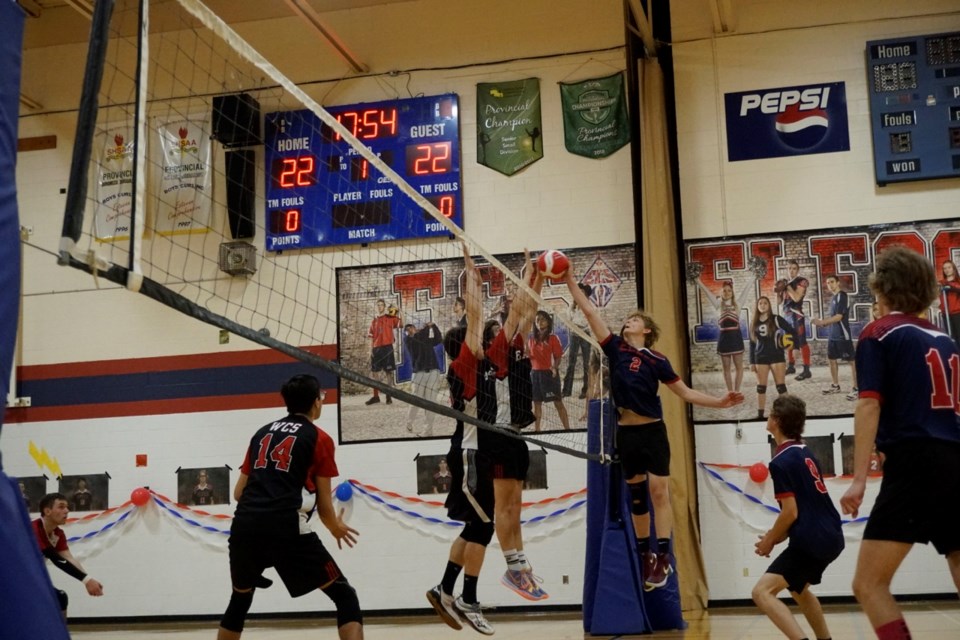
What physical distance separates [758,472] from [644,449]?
4074 millimetres

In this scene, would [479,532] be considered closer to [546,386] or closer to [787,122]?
[546,386]

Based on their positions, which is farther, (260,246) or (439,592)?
(260,246)

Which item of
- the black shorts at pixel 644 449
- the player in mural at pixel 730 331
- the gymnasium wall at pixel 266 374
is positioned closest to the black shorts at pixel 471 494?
the black shorts at pixel 644 449

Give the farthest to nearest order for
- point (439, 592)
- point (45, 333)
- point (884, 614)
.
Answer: point (45, 333), point (439, 592), point (884, 614)

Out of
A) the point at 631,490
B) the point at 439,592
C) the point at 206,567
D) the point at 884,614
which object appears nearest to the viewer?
the point at 884,614

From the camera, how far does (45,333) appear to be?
43.4ft

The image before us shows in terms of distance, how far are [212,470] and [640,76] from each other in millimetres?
7532

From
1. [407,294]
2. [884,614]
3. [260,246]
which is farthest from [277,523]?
[260,246]

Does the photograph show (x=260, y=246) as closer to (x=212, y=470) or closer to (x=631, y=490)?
(x=212, y=470)

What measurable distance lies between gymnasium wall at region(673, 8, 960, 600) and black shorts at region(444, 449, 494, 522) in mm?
5490

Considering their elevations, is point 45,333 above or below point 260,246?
below

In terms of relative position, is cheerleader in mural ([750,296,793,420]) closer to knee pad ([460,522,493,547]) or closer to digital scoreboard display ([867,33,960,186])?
digital scoreboard display ([867,33,960,186])

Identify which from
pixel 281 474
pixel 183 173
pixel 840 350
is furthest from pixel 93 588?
pixel 840 350

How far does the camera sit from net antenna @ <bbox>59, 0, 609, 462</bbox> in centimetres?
1227
